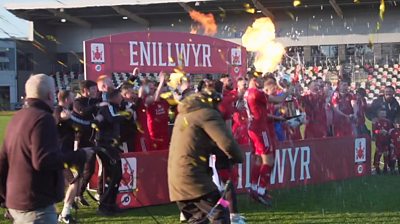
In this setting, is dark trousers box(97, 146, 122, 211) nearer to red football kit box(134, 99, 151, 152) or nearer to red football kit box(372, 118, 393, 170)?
red football kit box(134, 99, 151, 152)

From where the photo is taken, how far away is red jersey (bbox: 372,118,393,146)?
41.4 ft

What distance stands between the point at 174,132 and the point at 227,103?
3.37m

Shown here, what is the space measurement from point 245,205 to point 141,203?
149 cm

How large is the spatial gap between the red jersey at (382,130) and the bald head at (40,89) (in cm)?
929

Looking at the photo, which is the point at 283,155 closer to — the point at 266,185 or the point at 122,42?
the point at 266,185

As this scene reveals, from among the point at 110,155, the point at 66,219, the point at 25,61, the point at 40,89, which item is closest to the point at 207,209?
the point at 40,89

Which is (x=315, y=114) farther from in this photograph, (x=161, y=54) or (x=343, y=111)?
(x=161, y=54)

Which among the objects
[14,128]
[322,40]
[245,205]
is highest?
[322,40]

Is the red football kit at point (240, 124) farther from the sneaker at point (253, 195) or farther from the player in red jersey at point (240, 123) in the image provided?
the sneaker at point (253, 195)

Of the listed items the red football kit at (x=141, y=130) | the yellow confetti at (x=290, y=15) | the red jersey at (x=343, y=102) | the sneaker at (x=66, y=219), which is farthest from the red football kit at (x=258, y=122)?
the yellow confetti at (x=290, y=15)

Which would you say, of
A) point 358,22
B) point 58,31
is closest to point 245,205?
point 358,22

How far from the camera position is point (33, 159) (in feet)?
14.5

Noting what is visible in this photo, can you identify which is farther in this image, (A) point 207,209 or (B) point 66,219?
(B) point 66,219

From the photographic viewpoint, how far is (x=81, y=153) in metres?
4.70
